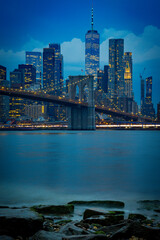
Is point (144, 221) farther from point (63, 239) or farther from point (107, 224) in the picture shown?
point (63, 239)

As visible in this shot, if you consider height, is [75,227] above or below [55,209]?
above

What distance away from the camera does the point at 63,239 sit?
12.2 ft

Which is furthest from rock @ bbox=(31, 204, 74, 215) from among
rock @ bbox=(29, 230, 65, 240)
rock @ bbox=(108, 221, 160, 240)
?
rock @ bbox=(108, 221, 160, 240)

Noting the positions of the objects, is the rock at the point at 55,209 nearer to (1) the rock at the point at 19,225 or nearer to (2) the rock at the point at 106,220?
(2) the rock at the point at 106,220

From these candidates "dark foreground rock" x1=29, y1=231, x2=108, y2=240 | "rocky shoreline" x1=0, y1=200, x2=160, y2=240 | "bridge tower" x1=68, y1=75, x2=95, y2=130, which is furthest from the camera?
"bridge tower" x1=68, y1=75, x2=95, y2=130

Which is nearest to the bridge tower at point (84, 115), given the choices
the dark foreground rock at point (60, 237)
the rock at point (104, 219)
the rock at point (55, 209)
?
the rock at point (55, 209)

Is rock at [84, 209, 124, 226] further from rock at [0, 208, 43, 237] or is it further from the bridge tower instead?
the bridge tower

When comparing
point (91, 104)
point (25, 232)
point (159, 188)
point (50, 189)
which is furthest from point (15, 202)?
point (91, 104)

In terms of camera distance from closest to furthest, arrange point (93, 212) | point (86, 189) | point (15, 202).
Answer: point (93, 212) → point (15, 202) → point (86, 189)

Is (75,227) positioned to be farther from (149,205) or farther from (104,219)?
(149,205)

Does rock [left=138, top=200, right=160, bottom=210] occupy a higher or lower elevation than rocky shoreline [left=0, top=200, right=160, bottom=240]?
lower

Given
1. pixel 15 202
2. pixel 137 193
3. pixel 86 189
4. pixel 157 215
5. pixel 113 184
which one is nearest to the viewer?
pixel 157 215

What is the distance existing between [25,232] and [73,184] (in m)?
5.82

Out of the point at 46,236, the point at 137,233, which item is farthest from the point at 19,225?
the point at 137,233
